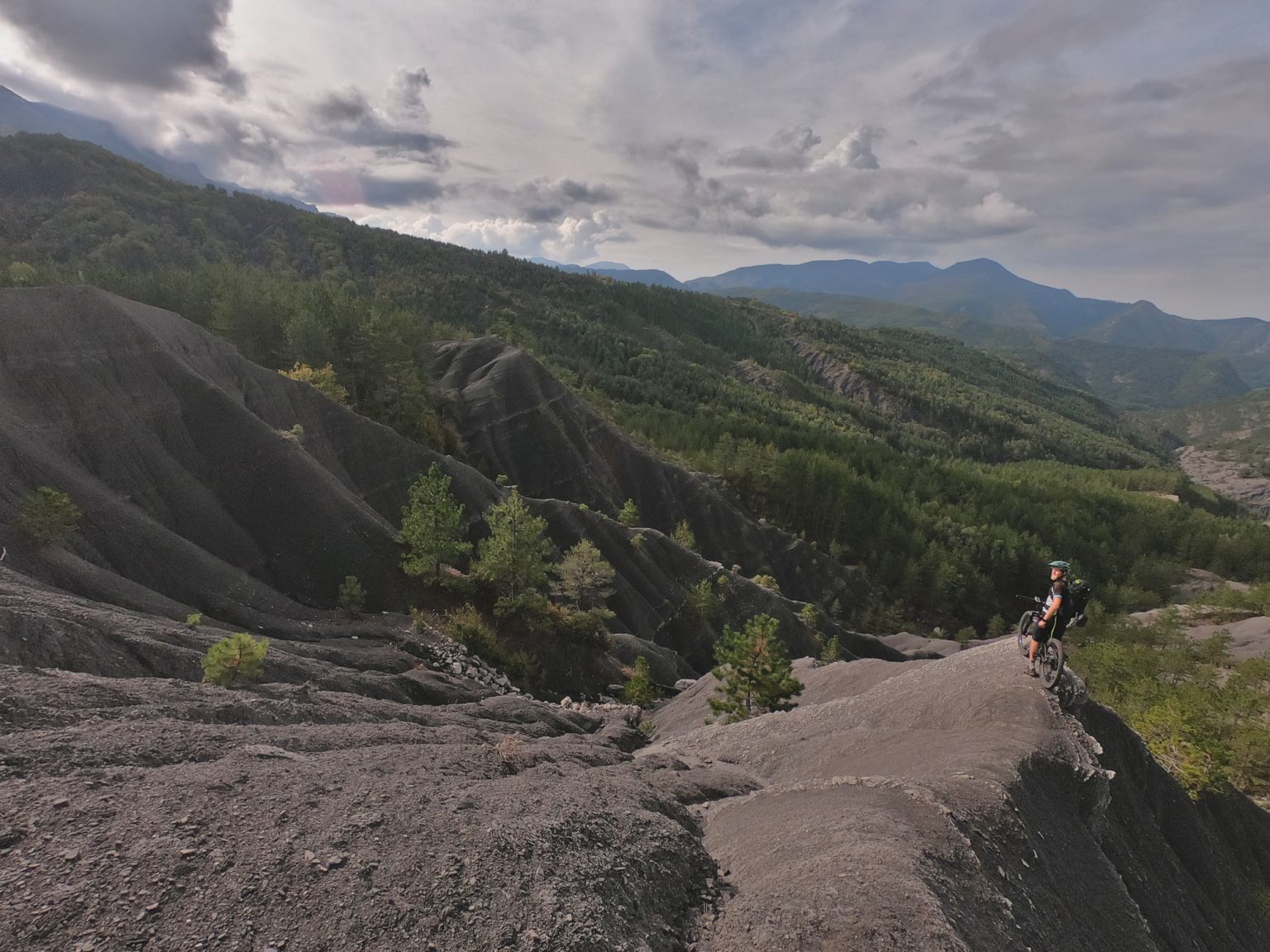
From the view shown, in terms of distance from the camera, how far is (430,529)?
3591 cm

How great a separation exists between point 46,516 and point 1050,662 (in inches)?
1484

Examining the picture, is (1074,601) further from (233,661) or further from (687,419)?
(687,419)

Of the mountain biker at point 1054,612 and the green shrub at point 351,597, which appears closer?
the mountain biker at point 1054,612

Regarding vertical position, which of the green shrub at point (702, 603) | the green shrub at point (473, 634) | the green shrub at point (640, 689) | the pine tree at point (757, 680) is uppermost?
the pine tree at point (757, 680)

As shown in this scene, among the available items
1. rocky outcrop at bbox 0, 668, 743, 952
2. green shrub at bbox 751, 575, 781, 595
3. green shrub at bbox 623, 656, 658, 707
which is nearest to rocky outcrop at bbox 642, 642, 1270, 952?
rocky outcrop at bbox 0, 668, 743, 952

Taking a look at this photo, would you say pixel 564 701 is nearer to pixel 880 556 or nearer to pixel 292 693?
pixel 292 693

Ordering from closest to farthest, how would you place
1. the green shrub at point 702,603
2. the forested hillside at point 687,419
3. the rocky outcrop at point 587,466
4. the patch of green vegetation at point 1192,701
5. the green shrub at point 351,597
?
the patch of green vegetation at point 1192,701 → the green shrub at point 351,597 → the green shrub at point 702,603 → the forested hillside at point 687,419 → the rocky outcrop at point 587,466

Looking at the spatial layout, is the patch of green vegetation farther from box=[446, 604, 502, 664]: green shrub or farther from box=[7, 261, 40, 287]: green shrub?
box=[7, 261, 40, 287]: green shrub

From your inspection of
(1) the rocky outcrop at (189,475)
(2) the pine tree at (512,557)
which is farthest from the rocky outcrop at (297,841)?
(2) the pine tree at (512,557)

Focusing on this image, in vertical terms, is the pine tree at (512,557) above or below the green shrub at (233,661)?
below

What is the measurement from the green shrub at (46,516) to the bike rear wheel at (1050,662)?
37.4 m

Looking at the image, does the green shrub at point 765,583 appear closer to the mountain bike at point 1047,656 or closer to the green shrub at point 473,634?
the green shrub at point 473,634

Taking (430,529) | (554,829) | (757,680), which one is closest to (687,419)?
(430,529)

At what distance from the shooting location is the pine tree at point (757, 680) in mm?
27719
